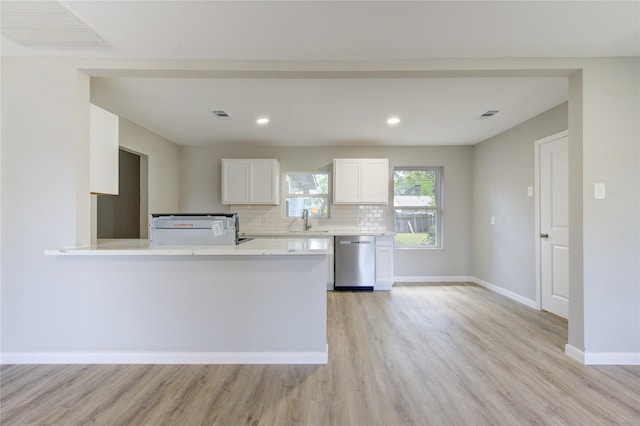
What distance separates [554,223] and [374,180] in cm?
244

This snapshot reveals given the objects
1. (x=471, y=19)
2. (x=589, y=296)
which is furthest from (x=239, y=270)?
(x=589, y=296)

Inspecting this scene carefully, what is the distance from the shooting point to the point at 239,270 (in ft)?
8.05

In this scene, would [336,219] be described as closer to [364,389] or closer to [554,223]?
[554,223]

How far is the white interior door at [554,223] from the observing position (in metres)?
3.44

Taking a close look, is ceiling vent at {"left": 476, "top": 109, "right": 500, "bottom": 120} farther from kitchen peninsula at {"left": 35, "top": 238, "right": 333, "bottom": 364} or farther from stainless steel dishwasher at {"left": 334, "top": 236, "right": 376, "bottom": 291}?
kitchen peninsula at {"left": 35, "top": 238, "right": 333, "bottom": 364}

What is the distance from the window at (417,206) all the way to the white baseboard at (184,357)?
11.1 ft

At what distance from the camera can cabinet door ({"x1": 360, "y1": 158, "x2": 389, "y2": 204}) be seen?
16.6ft

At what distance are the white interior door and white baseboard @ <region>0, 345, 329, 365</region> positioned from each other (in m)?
2.91

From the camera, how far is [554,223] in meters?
3.61

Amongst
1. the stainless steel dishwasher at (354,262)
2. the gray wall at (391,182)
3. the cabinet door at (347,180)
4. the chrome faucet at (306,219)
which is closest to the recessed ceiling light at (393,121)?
the cabinet door at (347,180)

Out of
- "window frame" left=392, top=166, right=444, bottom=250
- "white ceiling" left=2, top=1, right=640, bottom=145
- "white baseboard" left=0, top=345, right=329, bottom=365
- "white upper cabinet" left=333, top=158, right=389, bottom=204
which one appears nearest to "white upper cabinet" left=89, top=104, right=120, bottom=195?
"white ceiling" left=2, top=1, right=640, bottom=145

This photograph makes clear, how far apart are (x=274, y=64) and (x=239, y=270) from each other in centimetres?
164

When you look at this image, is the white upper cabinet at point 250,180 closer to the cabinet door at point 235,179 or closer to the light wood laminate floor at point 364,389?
the cabinet door at point 235,179

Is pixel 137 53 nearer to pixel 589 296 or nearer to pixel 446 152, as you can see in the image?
pixel 589 296
